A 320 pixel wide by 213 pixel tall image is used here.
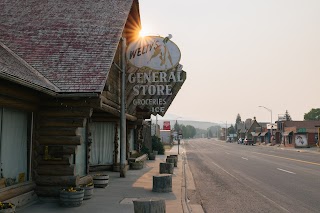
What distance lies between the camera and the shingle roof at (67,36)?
12.1 metres

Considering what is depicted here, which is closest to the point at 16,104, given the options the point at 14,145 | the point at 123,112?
the point at 14,145

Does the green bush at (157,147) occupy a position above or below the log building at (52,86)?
below

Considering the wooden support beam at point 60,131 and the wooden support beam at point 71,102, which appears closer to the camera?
the wooden support beam at point 60,131

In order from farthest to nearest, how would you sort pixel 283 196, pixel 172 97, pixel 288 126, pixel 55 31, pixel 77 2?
pixel 288 126, pixel 77 2, pixel 172 97, pixel 55 31, pixel 283 196

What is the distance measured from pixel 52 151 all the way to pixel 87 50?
436 centimetres

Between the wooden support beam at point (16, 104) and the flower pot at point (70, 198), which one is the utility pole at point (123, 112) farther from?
the flower pot at point (70, 198)

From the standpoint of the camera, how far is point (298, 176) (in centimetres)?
1872

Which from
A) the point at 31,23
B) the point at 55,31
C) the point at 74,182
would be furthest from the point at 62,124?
the point at 31,23

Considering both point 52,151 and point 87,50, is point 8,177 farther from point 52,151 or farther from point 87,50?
point 87,50

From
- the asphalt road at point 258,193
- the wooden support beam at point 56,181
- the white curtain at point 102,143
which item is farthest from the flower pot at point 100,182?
the white curtain at point 102,143

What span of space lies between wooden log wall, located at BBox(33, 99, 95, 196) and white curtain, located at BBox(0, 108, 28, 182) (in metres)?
0.57

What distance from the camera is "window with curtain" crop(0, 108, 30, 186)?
378 inches

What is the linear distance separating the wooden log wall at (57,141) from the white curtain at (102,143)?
6946 mm

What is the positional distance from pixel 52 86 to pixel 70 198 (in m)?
3.67
